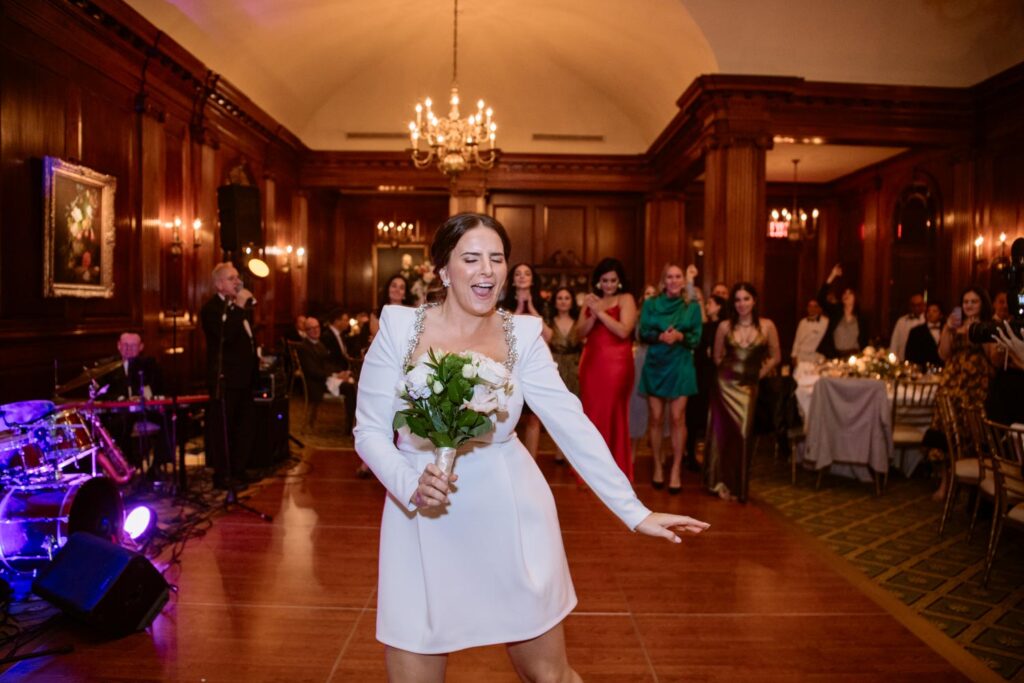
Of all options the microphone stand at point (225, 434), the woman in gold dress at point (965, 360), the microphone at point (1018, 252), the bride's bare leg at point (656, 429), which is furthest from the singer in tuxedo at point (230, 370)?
→ the woman in gold dress at point (965, 360)

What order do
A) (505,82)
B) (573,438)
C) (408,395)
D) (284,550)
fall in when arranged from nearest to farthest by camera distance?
(408,395) < (573,438) < (284,550) < (505,82)

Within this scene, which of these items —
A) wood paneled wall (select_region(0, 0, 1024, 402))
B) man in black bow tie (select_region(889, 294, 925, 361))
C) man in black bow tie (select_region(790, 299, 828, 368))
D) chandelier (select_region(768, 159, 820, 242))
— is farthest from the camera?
chandelier (select_region(768, 159, 820, 242))

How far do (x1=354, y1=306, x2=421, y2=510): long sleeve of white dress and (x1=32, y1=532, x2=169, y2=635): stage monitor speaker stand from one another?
2.03 meters

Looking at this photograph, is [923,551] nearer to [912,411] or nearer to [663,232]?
[912,411]

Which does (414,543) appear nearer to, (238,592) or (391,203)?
(238,592)

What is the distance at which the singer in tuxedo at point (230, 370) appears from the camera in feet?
18.5

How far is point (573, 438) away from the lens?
73.4 inches

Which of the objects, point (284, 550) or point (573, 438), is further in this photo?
point (284, 550)

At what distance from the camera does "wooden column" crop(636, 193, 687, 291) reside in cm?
1357

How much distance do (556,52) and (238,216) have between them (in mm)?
6415

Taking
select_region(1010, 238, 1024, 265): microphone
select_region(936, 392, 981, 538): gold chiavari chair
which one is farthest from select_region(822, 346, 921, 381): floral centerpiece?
select_region(1010, 238, 1024, 265): microphone

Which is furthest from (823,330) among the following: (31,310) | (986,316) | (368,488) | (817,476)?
(31,310)

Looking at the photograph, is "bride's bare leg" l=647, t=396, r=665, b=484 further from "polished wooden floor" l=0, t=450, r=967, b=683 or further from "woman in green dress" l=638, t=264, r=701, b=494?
"polished wooden floor" l=0, t=450, r=967, b=683

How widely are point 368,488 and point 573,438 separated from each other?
176 inches
